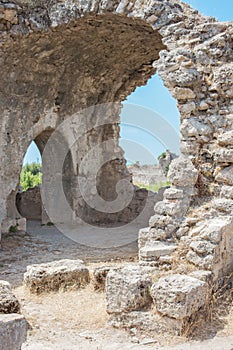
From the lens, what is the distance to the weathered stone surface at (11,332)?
9.14ft

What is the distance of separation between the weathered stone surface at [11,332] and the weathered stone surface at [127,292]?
1636mm

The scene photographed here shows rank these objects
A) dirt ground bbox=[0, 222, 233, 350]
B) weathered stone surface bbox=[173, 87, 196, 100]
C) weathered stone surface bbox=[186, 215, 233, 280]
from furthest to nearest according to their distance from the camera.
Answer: weathered stone surface bbox=[173, 87, 196, 100] < weathered stone surface bbox=[186, 215, 233, 280] < dirt ground bbox=[0, 222, 233, 350]

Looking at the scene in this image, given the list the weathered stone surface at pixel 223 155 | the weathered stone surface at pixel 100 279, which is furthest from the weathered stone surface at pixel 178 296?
the weathered stone surface at pixel 223 155

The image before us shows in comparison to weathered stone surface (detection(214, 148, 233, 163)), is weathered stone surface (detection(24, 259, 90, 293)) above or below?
below

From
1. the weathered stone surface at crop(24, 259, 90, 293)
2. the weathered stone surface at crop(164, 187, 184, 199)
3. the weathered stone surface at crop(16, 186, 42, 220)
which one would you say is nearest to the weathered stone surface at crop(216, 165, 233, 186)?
the weathered stone surface at crop(164, 187, 184, 199)

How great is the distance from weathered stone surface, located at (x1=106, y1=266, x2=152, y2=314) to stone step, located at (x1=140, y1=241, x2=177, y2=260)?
0.96m

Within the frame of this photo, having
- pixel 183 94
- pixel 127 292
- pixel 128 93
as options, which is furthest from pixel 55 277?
pixel 128 93

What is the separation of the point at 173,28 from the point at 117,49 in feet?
9.49

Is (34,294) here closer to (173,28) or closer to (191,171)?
(191,171)

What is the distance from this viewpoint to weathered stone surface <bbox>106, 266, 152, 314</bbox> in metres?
4.38

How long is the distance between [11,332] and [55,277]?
8.79 feet

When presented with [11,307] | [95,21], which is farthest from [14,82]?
[11,307]

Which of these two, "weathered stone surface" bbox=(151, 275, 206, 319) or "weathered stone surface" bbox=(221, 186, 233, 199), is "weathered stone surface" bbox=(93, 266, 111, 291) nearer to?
"weathered stone surface" bbox=(151, 275, 206, 319)

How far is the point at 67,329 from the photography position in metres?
4.34
